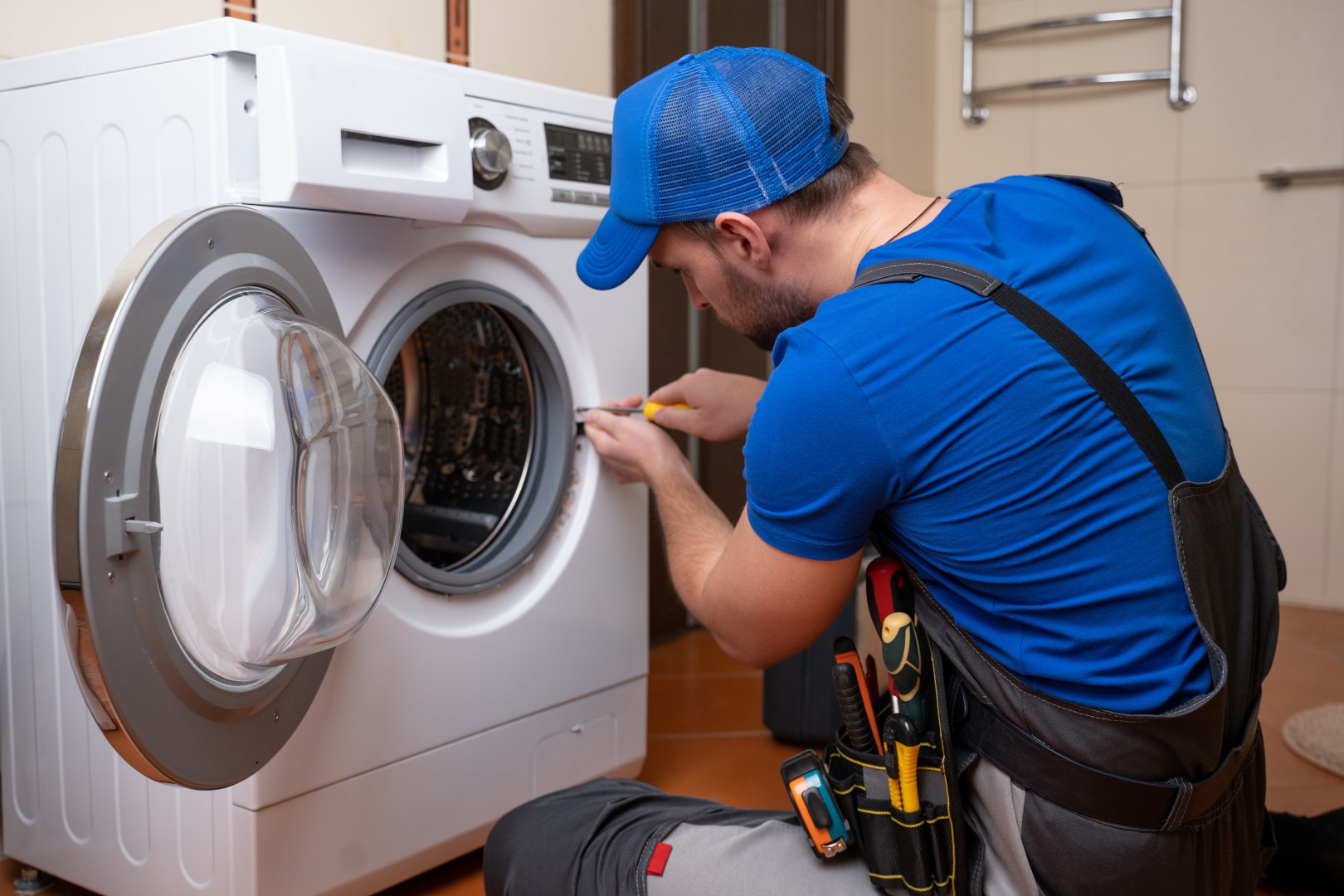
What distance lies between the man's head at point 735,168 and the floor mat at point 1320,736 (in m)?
1.34

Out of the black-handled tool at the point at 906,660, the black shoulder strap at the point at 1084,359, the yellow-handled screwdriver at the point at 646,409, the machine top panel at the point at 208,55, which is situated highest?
the machine top panel at the point at 208,55

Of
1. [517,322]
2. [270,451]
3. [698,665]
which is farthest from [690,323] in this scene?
[270,451]

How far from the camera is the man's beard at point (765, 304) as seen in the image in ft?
3.58

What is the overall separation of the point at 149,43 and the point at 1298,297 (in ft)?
8.66

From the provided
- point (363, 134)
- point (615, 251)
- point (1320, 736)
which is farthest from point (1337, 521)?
point (363, 134)

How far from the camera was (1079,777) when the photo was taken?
34.7 inches

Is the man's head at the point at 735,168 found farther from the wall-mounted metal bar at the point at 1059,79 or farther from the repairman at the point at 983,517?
the wall-mounted metal bar at the point at 1059,79

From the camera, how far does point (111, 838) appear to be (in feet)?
4.18

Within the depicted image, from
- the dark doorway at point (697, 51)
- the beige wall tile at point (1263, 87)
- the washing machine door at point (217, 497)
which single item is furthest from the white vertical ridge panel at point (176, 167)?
the beige wall tile at point (1263, 87)

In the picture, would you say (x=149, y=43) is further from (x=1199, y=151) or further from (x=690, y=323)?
(x=1199, y=151)

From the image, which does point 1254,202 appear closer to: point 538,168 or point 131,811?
point 538,168

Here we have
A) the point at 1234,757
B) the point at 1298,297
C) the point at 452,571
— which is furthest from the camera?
the point at 1298,297

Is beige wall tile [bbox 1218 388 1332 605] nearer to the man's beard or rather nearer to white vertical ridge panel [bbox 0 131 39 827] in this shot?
the man's beard

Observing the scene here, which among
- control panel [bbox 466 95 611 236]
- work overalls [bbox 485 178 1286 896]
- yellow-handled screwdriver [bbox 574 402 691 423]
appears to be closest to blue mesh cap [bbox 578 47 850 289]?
Answer: work overalls [bbox 485 178 1286 896]
